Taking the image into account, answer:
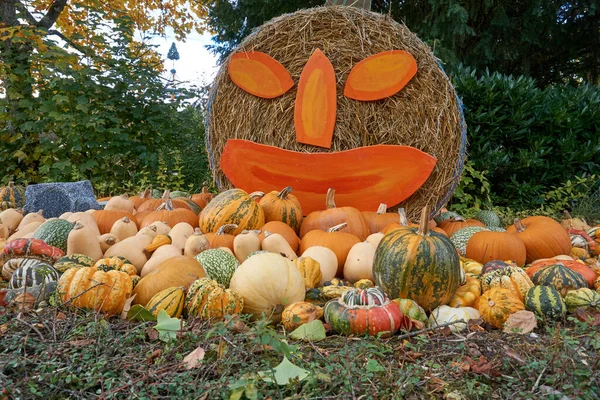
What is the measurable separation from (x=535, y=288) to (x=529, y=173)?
15.0 feet

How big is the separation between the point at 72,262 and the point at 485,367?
2.27m

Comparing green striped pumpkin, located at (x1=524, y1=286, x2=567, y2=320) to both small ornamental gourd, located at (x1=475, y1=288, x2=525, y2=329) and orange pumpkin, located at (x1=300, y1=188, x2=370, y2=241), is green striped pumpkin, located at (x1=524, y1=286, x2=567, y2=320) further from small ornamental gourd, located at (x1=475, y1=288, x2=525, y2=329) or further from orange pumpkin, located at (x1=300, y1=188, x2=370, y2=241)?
orange pumpkin, located at (x1=300, y1=188, x2=370, y2=241)

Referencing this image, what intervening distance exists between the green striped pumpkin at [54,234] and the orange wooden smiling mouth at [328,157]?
1865 millimetres

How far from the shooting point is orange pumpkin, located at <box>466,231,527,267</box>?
11.8 feet

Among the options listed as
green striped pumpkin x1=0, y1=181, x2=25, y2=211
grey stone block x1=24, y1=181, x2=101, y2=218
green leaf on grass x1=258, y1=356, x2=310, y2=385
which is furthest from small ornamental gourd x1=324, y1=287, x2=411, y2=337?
green striped pumpkin x1=0, y1=181, x2=25, y2=211

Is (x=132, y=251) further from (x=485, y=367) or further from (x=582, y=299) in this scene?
(x=582, y=299)

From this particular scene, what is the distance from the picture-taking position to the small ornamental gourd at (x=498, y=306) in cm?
245

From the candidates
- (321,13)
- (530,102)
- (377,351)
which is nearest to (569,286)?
(377,351)

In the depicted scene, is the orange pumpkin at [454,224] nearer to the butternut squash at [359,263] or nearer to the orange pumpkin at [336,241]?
the orange pumpkin at [336,241]

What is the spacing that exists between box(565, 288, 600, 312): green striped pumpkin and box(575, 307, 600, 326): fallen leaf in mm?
27

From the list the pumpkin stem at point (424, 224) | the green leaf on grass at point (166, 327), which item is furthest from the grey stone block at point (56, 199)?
the pumpkin stem at point (424, 224)

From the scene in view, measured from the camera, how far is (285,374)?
66.2 inches

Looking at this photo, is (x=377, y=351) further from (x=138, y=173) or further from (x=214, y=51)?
(x=214, y=51)

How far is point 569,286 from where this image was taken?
9.12 feet
